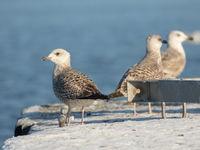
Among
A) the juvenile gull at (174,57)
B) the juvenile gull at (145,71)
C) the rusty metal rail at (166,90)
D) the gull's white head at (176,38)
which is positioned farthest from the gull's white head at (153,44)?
the rusty metal rail at (166,90)

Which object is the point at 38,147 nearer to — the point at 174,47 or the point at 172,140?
the point at 172,140

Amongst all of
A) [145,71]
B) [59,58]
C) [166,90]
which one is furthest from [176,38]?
[166,90]

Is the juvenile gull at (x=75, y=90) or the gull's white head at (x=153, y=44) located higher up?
the gull's white head at (x=153, y=44)

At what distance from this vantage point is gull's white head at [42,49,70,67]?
10.7 meters

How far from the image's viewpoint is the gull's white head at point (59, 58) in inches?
420

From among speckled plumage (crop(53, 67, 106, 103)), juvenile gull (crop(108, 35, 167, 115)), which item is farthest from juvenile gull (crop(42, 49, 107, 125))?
juvenile gull (crop(108, 35, 167, 115))

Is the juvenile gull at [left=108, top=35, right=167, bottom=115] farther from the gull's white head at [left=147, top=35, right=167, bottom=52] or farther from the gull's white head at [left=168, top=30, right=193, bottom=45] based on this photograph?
the gull's white head at [left=168, top=30, right=193, bottom=45]

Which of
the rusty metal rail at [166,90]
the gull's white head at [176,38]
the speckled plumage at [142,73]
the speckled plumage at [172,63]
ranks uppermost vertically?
the gull's white head at [176,38]

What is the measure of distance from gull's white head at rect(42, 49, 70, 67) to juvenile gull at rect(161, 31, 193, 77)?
4146 mm

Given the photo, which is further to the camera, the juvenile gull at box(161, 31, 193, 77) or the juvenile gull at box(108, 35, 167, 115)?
the juvenile gull at box(161, 31, 193, 77)

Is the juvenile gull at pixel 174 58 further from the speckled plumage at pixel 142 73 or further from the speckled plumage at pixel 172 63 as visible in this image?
the speckled plumage at pixel 142 73

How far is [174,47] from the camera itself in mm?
15727

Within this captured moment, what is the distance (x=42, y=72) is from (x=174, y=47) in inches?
524

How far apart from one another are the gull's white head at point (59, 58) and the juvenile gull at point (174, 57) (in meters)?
4.15
